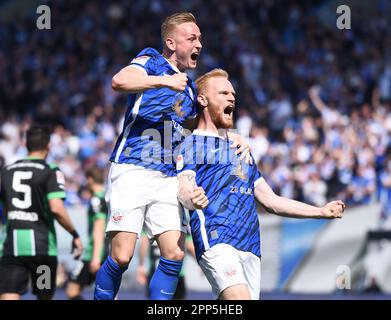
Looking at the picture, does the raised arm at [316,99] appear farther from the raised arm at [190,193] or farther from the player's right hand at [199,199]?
the player's right hand at [199,199]

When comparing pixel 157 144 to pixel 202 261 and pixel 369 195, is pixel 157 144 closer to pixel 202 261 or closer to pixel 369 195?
pixel 202 261

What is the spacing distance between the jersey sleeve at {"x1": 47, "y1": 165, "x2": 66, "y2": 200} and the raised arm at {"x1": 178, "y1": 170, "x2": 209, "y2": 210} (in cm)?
239

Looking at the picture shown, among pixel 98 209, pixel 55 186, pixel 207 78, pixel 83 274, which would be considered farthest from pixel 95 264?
pixel 207 78

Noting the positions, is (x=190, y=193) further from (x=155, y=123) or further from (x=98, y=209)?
(x=98, y=209)

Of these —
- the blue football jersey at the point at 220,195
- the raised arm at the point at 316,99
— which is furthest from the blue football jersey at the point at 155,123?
the raised arm at the point at 316,99

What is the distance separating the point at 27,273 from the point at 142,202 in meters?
2.23

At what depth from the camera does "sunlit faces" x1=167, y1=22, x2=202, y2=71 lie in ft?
24.7

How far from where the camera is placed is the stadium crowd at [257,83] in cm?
1741

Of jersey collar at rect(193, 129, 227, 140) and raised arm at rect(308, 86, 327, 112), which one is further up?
raised arm at rect(308, 86, 327, 112)

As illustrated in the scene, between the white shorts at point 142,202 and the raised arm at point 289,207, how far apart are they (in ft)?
2.22

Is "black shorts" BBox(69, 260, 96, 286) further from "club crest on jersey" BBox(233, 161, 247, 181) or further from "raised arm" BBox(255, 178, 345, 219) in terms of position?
"club crest on jersey" BBox(233, 161, 247, 181)

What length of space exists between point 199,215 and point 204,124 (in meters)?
0.76

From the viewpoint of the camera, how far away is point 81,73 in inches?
898

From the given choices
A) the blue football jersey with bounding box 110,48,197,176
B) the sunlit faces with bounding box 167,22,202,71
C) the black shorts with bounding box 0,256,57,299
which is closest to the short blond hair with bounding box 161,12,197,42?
the sunlit faces with bounding box 167,22,202,71
